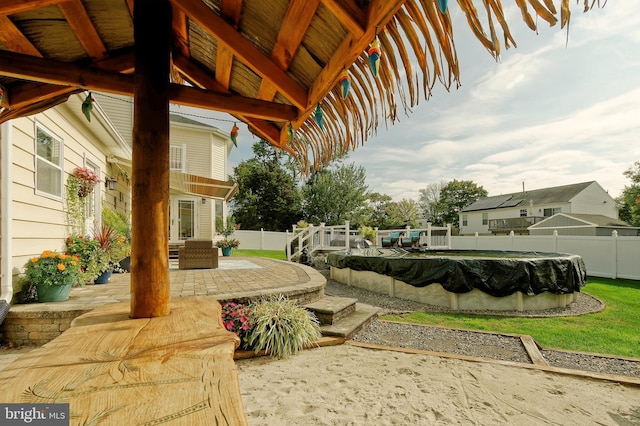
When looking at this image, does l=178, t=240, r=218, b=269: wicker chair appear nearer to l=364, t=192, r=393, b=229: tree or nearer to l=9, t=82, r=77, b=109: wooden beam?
l=9, t=82, r=77, b=109: wooden beam

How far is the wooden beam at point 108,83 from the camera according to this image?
192 centimetres

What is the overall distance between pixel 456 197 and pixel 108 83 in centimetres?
4656

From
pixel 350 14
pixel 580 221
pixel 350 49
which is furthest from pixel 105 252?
pixel 580 221

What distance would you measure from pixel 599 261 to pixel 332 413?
1287 cm

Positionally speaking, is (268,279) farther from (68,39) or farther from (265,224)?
(265,224)

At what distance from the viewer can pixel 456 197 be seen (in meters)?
43.5

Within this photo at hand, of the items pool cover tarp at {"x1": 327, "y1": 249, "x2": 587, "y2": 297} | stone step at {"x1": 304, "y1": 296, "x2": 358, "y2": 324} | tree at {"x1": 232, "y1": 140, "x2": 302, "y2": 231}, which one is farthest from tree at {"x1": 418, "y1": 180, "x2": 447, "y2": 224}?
stone step at {"x1": 304, "y1": 296, "x2": 358, "y2": 324}

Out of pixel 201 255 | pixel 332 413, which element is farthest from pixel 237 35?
pixel 201 255

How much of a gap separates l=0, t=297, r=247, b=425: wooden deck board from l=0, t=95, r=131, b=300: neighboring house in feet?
12.4

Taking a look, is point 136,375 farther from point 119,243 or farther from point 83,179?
point 83,179

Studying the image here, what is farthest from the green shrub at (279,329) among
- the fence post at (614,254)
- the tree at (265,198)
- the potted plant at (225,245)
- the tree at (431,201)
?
the tree at (431,201)

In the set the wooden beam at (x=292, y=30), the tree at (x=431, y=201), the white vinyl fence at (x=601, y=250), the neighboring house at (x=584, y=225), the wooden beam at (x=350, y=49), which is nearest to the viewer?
the wooden beam at (x=350, y=49)

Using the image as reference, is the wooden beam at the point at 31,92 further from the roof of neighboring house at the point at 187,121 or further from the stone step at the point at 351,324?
the roof of neighboring house at the point at 187,121

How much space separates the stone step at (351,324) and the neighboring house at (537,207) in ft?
81.9
